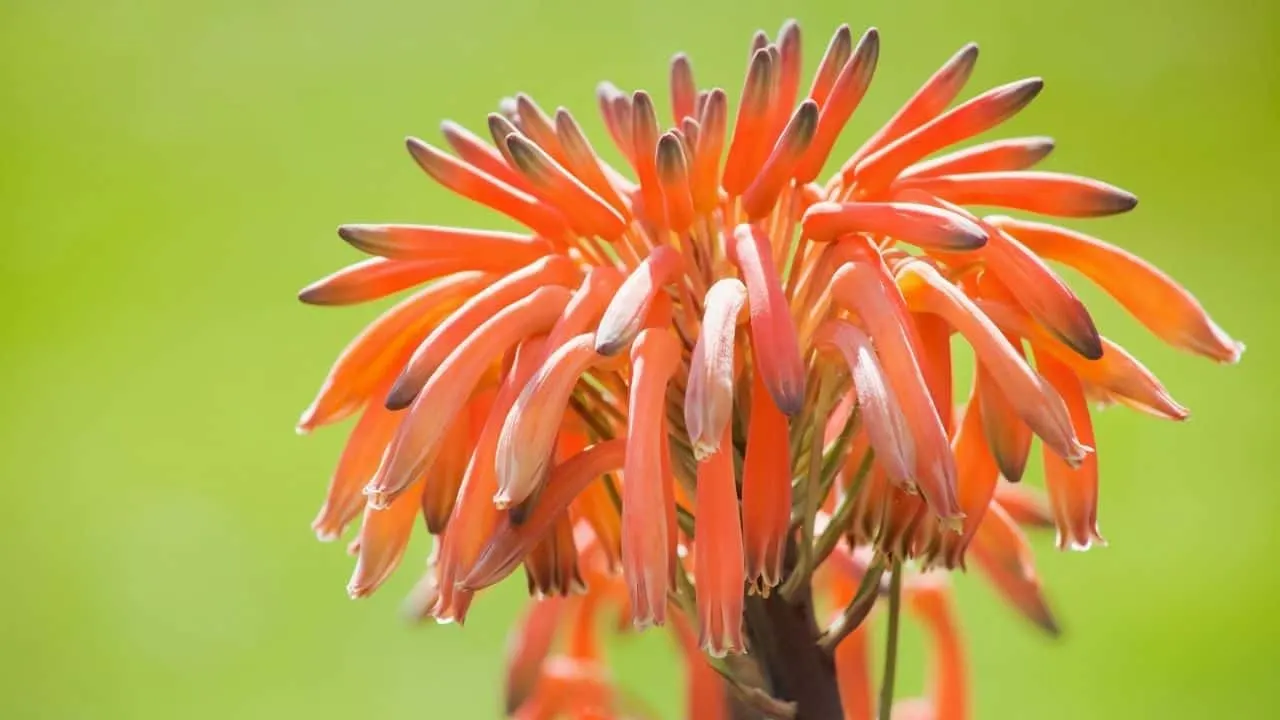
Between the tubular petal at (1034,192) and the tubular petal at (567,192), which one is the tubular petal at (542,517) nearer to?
the tubular petal at (567,192)

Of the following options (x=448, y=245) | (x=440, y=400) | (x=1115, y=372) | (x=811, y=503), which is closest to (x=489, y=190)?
(x=448, y=245)

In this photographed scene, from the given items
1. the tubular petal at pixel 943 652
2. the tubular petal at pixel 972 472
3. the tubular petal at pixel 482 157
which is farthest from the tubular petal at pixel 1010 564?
the tubular petal at pixel 482 157

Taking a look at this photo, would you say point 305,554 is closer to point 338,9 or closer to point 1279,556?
point 338,9

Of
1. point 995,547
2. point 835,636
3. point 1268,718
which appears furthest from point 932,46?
point 835,636

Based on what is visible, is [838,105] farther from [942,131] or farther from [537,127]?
[537,127]

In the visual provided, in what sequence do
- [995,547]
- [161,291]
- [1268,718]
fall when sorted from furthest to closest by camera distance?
1. [161,291]
2. [1268,718]
3. [995,547]

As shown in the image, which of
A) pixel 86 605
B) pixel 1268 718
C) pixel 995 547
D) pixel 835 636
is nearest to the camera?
pixel 835 636
